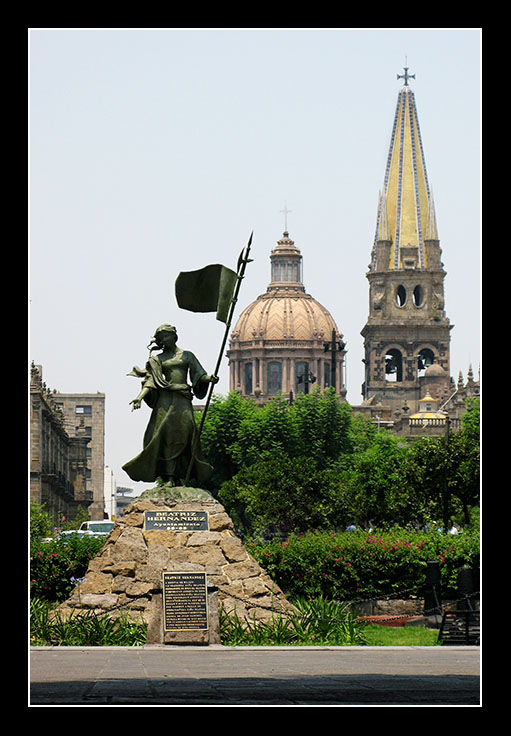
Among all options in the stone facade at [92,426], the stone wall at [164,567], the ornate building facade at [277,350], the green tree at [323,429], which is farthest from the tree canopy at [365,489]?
the ornate building facade at [277,350]

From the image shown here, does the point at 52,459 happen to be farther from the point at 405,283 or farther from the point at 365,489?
the point at 405,283

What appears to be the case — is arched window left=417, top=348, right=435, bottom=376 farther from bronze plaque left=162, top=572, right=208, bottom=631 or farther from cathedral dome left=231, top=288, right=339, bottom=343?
bronze plaque left=162, top=572, right=208, bottom=631

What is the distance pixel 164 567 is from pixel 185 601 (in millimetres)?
1464

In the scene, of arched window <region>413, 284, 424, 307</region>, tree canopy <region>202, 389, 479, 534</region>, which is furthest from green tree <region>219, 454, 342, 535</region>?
arched window <region>413, 284, 424, 307</region>

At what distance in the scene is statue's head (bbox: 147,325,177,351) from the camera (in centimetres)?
2319

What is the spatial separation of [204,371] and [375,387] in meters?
141

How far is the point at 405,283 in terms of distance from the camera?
167 meters

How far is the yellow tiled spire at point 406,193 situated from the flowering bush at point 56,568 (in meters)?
141

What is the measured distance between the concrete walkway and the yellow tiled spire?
146993mm

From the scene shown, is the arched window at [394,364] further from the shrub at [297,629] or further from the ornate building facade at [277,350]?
the shrub at [297,629]

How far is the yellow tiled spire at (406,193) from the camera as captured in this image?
16412 centimetres

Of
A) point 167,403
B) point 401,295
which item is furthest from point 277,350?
point 167,403
